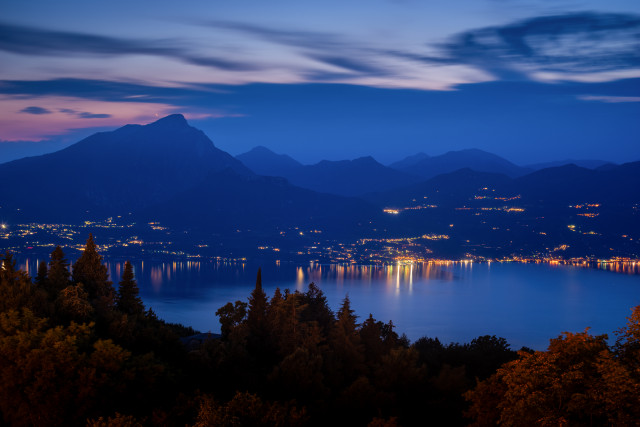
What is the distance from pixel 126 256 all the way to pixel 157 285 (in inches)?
1602

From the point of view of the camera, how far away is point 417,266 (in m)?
142

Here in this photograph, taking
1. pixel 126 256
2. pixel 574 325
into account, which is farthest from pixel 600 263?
pixel 126 256

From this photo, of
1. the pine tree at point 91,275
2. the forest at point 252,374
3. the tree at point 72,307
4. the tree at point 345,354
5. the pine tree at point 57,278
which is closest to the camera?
the forest at point 252,374

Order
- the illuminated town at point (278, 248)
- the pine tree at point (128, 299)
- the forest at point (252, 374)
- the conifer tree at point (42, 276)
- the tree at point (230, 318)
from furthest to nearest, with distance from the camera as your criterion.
→ 1. the illuminated town at point (278, 248)
2. the tree at point (230, 318)
3. the pine tree at point (128, 299)
4. the conifer tree at point (42, 276)
5. the forest at point (252, 374)

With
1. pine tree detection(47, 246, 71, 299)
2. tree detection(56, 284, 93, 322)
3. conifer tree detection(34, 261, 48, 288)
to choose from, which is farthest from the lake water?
tree detection(56, 284, 93, 322)

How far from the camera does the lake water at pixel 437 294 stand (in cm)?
7650

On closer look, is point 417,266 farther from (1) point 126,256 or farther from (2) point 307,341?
(2) point 307,341

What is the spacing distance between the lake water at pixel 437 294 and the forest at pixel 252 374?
139 ft

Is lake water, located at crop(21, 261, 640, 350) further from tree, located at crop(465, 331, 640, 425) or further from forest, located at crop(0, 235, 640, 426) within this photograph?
tree, located at crop(465, 331, 640, 425)

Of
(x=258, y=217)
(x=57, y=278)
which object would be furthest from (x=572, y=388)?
(x=258, y=217)

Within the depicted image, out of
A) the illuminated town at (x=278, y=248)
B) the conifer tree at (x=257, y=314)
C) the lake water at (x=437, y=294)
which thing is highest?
the conifer tree at (x=257, y=314)

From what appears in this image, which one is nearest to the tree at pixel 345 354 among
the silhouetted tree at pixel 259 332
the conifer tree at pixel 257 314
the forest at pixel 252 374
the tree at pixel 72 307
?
the forest at pixel 252 374

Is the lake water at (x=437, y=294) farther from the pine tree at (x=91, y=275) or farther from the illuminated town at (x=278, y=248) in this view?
the pine tree at (x=91, y=275)

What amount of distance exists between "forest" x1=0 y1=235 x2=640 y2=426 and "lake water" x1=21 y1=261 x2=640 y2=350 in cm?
4228
